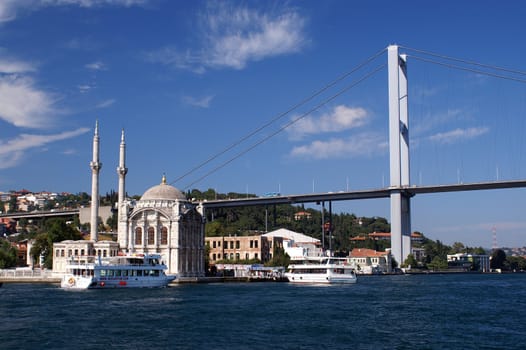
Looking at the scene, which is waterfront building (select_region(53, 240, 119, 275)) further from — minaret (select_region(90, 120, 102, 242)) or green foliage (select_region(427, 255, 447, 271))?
green foliage (select_region(427, 255, 447, 271))

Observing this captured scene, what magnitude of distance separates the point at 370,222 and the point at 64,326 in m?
123

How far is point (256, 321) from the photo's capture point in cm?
2566

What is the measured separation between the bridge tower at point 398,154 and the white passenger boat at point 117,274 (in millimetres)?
31143

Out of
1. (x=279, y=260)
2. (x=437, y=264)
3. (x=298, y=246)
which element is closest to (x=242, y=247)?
(x=279, y=260)

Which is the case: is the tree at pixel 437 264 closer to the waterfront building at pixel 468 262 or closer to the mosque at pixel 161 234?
the waterfront building at pixel 468 262

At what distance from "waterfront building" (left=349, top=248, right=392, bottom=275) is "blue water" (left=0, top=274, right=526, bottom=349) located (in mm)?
42060

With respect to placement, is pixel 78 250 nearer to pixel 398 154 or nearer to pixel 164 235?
pixel 164 235

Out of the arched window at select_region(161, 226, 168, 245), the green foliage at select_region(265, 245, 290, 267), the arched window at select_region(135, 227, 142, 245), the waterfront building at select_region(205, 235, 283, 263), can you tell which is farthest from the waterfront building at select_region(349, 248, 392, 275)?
the arched window at select_region(135, 227, 142, 245)

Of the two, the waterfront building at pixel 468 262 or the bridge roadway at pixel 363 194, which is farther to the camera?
the waterfront building at pixel 468 262

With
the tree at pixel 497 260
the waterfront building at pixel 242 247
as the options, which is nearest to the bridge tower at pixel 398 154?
the waterfront building at pixel 242 247

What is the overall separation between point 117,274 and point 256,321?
19846 millimetres

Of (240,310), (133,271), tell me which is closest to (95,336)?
(240,310)

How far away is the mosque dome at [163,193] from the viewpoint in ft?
175

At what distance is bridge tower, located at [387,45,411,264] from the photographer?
229ft
